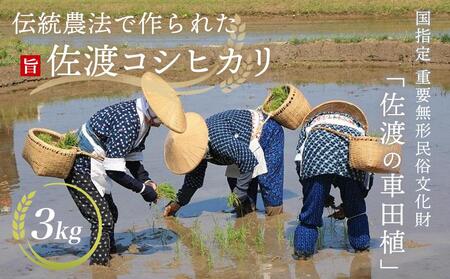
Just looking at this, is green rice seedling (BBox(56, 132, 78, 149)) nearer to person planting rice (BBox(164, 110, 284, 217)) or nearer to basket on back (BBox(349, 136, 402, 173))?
person planting rice (BBox(164, 110, 284, 217))

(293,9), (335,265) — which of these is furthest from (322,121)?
(293,9)

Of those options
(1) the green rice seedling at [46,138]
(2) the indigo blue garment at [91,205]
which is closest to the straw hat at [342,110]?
(2) the indigo blue garment at [91,205]

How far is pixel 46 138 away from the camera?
21.9 feet

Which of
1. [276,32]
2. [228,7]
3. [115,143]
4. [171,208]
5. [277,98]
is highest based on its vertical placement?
[228,7]

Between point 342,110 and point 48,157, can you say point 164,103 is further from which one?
point 342,110

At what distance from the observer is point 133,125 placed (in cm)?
632

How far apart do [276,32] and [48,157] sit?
18.8m

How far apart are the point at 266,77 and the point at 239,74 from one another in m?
0.64

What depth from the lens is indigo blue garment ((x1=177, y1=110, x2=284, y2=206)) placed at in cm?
735

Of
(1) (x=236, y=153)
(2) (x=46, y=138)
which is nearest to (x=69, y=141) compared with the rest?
(2) (x=46, y=138)

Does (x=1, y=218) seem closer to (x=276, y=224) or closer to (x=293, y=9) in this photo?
(x=276, y=224)

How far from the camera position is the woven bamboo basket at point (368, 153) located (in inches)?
241

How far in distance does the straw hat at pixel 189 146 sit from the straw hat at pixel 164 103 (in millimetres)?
725

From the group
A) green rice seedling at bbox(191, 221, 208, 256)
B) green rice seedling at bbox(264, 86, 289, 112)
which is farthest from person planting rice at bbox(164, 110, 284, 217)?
green rice seedling at bbox(191, 221, 208, 256)
